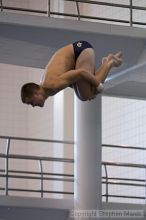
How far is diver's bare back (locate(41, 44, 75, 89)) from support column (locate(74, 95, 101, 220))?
424 cm

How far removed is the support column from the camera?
11.2 metres

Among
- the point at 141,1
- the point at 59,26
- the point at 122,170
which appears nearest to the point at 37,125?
the point at 122,170

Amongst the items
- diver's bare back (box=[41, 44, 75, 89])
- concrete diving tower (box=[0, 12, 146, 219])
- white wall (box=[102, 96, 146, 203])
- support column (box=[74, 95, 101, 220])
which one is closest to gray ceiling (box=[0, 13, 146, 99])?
concrete diving tower (box=[0, 12, 146, 219])

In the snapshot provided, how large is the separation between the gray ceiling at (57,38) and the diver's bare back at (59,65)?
9.46ft

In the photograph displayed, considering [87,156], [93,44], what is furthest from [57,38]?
[87,156]

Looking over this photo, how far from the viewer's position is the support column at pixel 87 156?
11.2 m

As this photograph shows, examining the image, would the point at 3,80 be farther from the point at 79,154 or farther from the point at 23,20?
the point at 23,20

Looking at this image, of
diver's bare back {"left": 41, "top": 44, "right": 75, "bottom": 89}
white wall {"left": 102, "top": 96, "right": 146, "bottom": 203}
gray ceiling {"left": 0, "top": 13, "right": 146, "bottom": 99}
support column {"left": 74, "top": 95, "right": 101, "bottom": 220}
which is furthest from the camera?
white wall {"left": 102, "top": 96, "right": 146, "bottom": 203}

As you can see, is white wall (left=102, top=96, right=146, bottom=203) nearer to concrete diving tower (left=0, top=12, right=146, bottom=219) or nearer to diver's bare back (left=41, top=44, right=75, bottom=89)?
concrete diving tower (left=0, top=12, right=146, bottom=219)

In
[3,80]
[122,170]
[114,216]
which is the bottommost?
[114,216]

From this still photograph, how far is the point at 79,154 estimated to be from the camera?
11375 mm

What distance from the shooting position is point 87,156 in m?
11.4

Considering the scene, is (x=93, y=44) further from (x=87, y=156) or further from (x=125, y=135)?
(x=125, y=135)

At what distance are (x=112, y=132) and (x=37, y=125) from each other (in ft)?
6.69
